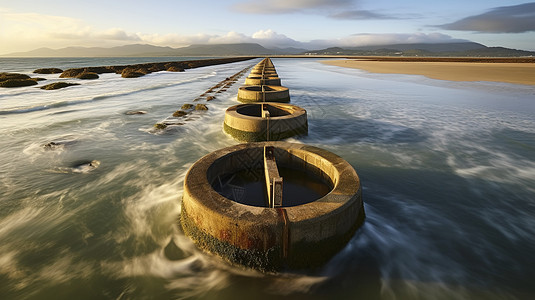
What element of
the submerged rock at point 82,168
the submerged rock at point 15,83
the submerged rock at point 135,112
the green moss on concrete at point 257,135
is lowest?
the submerged rock at point 82,168

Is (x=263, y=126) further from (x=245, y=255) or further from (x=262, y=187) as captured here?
(x=245, y=255)

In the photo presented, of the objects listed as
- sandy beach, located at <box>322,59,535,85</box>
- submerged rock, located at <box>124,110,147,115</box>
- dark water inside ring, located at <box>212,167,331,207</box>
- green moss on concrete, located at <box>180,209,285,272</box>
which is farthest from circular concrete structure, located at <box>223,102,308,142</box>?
sandy beach, located at <box>322,59,535,85</box>

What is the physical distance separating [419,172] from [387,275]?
5370 millimetres

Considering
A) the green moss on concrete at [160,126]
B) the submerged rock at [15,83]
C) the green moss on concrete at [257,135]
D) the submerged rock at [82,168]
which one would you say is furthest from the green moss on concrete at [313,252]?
the submerged rock at [15,83]

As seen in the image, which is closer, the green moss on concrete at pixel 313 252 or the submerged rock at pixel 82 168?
the green moss on concrete at pixel 313 252

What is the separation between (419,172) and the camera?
28.3 feet

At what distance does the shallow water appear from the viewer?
4305 millimetres

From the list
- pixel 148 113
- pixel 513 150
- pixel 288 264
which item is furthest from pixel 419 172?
pixel 148 113

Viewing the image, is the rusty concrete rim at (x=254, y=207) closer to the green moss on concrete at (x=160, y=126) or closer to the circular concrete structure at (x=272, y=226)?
the circular concrete structure at (x=272, y=226)

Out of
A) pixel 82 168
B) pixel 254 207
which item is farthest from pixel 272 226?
pixel 82 168

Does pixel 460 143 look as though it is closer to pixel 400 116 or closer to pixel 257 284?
pixel 400 116

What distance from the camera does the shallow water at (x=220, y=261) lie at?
430 centimetres

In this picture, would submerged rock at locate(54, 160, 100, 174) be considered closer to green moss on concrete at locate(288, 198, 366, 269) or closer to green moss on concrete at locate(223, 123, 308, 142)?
green moss on concrete at locate(223, 123, 308, 142)

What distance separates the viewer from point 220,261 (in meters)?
4.51
